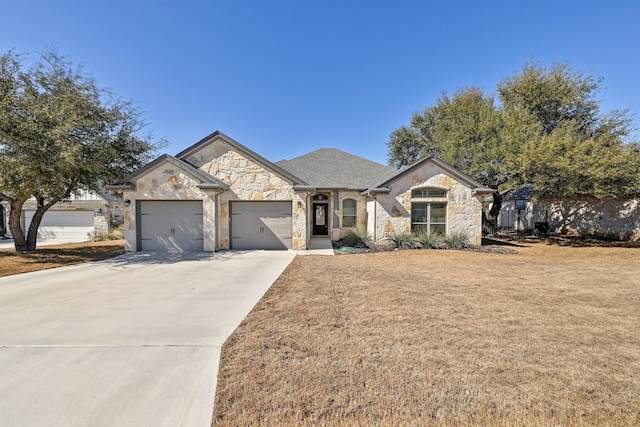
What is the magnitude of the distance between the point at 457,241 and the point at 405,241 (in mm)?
2596

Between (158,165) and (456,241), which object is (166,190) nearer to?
(158,165)

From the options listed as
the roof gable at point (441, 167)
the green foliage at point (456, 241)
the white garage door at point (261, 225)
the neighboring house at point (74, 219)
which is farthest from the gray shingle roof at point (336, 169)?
the neighboring house at point (74, 219)

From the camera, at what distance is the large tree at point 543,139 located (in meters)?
13.9

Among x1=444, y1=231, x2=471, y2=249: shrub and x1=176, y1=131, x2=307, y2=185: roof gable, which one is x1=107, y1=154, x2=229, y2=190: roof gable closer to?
x1=176, y1=131, x2=307, y2=185: roof gable

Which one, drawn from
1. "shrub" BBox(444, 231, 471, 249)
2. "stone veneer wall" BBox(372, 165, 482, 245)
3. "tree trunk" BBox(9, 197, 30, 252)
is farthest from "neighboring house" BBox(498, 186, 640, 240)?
"tree trunk" BBox(9, 197, 30, 252)

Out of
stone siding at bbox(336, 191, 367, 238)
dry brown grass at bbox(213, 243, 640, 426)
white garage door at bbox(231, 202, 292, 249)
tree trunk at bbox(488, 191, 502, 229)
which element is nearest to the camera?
dry brown grass at bbox(213, 243, 640, 426)

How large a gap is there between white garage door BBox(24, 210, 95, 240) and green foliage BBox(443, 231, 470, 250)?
23.2m

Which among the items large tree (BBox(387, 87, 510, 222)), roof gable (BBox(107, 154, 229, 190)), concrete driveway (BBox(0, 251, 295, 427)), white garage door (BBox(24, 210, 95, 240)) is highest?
large tree (BBox(387, 87, 510, 222))

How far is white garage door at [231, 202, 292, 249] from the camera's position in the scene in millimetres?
13648

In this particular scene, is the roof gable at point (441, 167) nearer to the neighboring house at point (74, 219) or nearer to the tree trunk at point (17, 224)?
the tree trunk at point (17, 224)

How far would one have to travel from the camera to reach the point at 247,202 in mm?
13680

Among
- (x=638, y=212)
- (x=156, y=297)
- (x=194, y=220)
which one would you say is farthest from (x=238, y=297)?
(x=638, y=212)

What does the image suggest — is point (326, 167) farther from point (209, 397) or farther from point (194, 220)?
point (209, 397)

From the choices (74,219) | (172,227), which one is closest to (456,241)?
(172,227)
